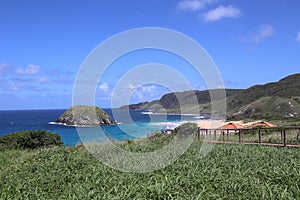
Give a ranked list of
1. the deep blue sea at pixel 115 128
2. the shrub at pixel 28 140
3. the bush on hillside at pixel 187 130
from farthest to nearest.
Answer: the deep blue sea at pixel 115 128
the bush on hillside at pixel 187 130
the shrub at pixel 28 140

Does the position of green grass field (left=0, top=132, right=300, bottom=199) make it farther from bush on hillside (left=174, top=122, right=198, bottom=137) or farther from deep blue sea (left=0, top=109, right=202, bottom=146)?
bush on hillside (left=174, top=122, right=198, bottom=137)

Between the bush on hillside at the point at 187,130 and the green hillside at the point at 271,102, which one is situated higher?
the green hillside at the point at 271,102

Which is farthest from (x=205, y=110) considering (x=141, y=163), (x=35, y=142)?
(x=141, y=163)

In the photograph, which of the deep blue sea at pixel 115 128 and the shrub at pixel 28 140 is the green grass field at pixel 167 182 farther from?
the shrub at pixel 28 140

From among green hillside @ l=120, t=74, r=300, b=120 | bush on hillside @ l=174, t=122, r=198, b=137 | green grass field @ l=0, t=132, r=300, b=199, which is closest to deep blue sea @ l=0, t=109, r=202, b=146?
bush on hillside @ l=174, t=122, r=198, b=137

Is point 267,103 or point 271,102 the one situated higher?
point 271,102

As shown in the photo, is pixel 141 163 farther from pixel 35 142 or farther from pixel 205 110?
pixel 205 110

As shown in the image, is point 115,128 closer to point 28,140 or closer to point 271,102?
point 271,102

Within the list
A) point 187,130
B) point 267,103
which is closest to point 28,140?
point 187,130

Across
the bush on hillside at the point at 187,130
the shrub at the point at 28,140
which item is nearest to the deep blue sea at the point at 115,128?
the shrub at the point at 28,140

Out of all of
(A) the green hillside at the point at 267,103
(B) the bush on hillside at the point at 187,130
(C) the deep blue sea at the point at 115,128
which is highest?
(A) the green hillside at the point at 267,103

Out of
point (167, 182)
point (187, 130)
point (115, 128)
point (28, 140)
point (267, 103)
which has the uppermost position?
point (267, 103)

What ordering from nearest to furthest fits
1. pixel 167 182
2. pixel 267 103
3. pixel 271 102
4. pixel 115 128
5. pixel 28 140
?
pixel 167 182 < pixel 28 140 < pixel 115 128 < pixel 267 103 < pixel 271 102

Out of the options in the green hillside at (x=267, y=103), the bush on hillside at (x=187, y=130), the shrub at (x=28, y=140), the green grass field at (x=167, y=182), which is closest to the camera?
the green grass field at (x=167, y=182)
